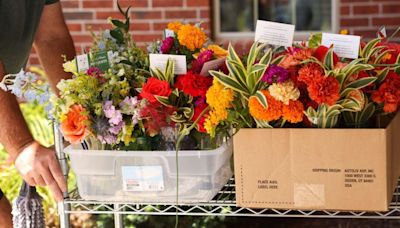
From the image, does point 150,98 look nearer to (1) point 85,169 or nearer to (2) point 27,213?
(1) point 85,169

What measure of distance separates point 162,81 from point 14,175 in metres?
2.08

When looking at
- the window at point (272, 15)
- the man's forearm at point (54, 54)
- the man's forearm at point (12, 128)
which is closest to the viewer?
the man's forearm at point (12, 128)

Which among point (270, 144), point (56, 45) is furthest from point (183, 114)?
point (56, 45)

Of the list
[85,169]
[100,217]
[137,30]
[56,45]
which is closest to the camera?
[85,169]

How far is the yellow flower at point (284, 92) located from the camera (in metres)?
1.88

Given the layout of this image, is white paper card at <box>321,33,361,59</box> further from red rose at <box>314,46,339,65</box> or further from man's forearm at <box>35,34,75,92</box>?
man's forearm at <box>35,34,75,92</box>

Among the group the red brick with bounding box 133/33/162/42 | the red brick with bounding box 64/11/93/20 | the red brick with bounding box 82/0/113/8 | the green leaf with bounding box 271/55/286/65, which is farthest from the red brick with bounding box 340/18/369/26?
the green leaf with bounding box 271/55/286/65

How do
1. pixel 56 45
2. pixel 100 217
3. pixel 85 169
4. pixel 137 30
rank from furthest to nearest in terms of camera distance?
pixel 137 30, pixel 100 217, pixel 56 45, pixel 85 169

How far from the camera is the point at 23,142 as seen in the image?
2225 mm

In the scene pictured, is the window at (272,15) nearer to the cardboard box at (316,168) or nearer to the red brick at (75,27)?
the red brick at (75,27)

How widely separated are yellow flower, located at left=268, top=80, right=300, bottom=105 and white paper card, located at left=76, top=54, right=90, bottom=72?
1.82ft

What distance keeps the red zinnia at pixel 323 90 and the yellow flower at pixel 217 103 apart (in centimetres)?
22

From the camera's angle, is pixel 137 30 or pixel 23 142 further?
pixel 137 30

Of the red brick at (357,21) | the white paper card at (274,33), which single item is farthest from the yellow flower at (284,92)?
the red brick at (357,21)
